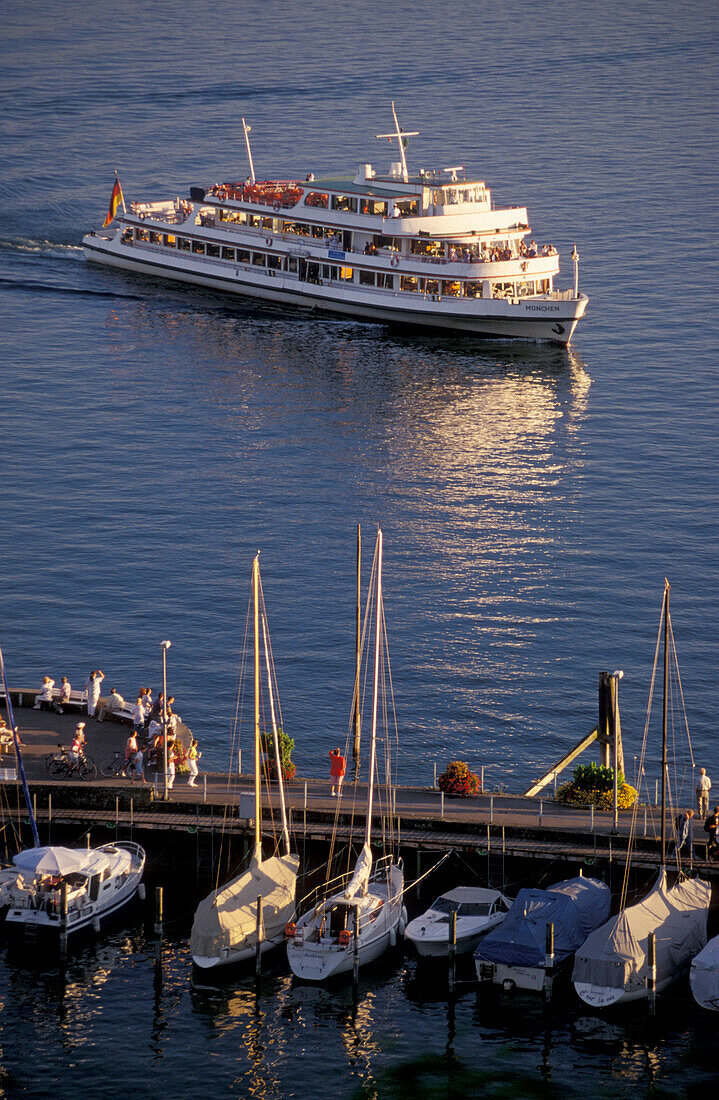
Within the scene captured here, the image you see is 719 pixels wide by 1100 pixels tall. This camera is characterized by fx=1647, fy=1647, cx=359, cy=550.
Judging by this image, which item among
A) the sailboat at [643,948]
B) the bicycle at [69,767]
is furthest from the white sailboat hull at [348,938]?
the bicycle at [69,767]

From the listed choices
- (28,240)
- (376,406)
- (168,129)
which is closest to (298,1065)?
(376,406)

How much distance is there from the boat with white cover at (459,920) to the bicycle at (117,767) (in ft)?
32.4

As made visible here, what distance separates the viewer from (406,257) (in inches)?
4109

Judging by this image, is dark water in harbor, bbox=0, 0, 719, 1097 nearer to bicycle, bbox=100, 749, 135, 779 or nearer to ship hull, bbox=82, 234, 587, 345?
ship hull, bbox=82, 234, 587, 345

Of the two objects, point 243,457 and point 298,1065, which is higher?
point 243,457

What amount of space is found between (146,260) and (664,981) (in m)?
85.8

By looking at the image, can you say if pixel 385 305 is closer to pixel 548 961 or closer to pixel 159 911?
pixel 159 911

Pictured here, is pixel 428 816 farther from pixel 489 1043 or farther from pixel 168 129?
pixel 168 129

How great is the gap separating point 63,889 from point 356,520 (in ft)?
123

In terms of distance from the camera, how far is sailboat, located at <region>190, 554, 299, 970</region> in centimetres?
4178

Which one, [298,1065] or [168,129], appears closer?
[298,1065]

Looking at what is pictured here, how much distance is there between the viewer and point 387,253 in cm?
10519

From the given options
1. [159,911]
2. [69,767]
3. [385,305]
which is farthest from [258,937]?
[385,305]

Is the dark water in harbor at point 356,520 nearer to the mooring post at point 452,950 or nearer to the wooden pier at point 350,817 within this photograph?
the mooring post at point 452,950
